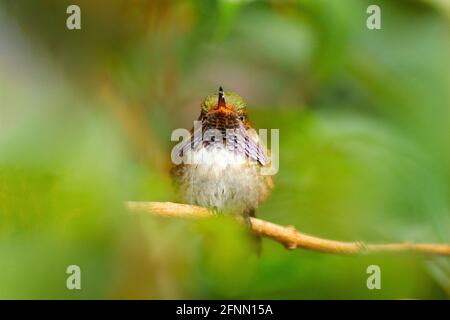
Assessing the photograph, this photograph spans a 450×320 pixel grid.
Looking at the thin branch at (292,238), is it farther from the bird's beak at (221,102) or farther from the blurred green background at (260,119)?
the bird's beak at (221,102)

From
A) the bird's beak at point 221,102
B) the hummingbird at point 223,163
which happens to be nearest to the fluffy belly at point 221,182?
the hummingbird at point 223,163

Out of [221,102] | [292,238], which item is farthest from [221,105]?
[292,238]

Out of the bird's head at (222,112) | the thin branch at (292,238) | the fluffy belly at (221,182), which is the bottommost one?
the thin branch at (292,238)

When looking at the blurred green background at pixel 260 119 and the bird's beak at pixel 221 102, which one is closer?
the blurred green background at pixel 260 119

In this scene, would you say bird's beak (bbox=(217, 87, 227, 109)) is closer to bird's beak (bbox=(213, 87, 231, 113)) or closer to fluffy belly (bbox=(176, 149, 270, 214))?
bird's beak (bbox=(213, 87, 231, 113))

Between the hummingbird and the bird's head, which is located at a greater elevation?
the bird's head

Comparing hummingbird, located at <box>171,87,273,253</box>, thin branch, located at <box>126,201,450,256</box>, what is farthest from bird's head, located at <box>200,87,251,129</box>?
thin branch, located at <box>126,201,450,256</box>

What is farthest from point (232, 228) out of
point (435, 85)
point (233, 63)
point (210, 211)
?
point (435, 85)
